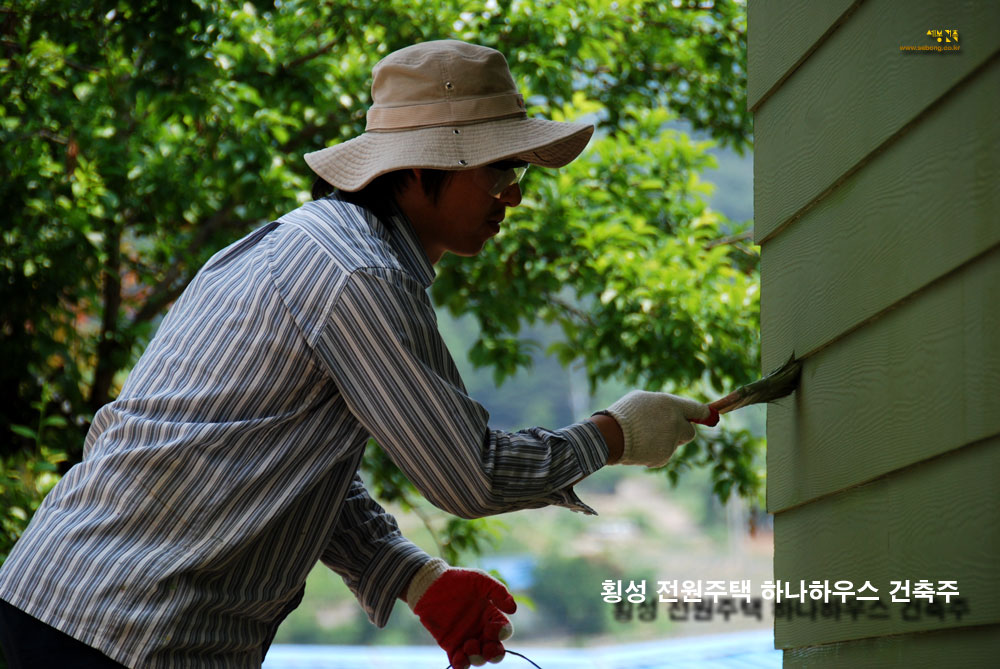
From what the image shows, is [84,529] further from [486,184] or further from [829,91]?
[829,91]

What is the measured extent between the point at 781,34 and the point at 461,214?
59 centimetres

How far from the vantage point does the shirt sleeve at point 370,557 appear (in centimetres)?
199

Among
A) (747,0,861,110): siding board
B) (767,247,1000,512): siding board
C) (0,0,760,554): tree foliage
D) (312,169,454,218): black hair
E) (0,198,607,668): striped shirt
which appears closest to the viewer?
(767,247,1000,512): siding board

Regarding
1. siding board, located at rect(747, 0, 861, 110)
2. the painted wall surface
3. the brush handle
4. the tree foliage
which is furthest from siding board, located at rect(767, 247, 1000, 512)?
the tree foliage

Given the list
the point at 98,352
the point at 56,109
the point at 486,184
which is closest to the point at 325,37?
the point at 56,109

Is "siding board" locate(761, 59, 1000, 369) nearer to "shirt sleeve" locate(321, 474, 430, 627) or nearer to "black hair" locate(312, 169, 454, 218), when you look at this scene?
"black hair" locate(312, 169, 454, 218)

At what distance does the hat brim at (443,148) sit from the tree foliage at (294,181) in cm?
197

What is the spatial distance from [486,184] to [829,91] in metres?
0.52

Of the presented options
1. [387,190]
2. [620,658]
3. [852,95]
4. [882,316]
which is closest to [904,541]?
[882,316]

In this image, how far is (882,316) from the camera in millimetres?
1461

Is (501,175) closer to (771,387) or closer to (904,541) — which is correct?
(771,387)

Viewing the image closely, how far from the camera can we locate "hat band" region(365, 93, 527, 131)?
1735mm

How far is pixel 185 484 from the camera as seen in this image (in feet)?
4.86

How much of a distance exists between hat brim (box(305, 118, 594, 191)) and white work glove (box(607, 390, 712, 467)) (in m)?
0.41
